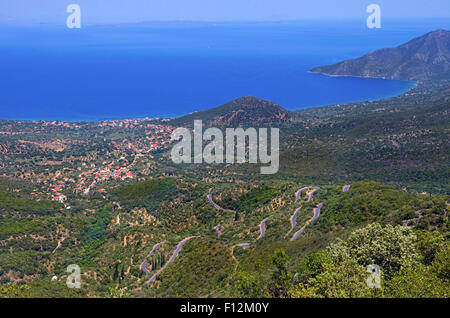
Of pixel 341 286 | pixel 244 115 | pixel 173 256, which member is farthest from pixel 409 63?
pixel 341 286

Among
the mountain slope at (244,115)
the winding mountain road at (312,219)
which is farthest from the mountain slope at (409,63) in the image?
the winding mountain road at (312,219)

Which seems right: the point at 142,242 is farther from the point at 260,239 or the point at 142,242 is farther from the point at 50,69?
the point at 50,69

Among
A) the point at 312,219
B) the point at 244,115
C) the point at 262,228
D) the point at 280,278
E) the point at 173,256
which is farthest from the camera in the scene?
the point at 244,115

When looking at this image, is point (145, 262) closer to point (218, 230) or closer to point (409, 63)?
point (218, 230)

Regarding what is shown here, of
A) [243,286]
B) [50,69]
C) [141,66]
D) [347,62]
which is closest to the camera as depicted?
[243,286]

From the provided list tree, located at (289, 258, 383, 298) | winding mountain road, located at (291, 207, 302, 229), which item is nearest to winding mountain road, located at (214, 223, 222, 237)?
winding mountain road, located at (291, 207, 302, 229)
